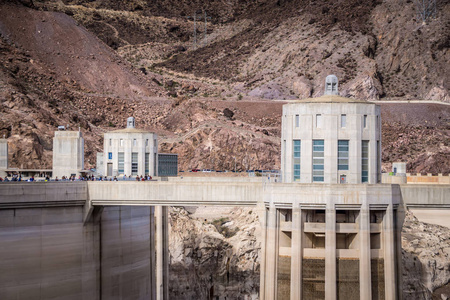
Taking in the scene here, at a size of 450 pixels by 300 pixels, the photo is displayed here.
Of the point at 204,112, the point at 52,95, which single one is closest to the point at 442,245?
the point at 204,112

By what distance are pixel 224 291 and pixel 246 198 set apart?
50.2 metres

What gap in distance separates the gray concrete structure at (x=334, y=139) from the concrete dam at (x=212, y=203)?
1.68 meters

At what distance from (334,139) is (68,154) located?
31.4m

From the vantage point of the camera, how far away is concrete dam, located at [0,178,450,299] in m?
42.9

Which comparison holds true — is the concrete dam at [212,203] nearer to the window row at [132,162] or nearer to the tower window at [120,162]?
the window row at [132,162]

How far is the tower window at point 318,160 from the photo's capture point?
44.2 metres

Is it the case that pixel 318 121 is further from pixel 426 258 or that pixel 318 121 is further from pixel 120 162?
pixel 426 258

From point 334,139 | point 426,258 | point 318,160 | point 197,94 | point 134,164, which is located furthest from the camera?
point 197,94

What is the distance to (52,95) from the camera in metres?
155

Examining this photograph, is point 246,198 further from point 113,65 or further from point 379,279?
point 113,65

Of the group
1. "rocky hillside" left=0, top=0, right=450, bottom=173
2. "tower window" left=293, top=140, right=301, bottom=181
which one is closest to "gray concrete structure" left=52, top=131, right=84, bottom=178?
"tower window" left=293, top=140, right=301, bottom=181

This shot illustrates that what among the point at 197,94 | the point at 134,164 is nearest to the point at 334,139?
the point at 134,164

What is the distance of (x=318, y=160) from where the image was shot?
44438 millimetres

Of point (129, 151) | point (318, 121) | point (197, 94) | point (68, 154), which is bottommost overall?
point (68, 154)
